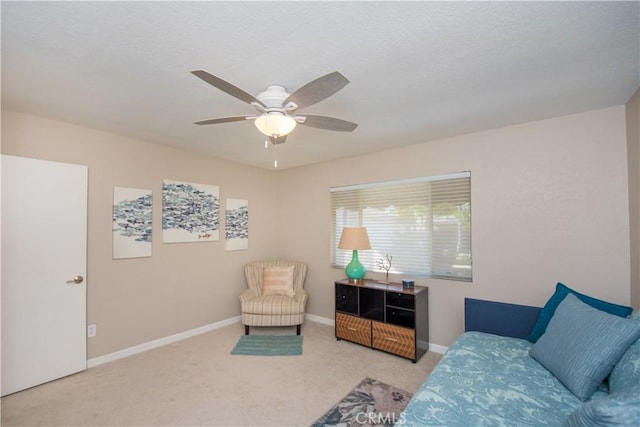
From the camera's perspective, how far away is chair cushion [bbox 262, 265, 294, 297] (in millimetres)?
4102

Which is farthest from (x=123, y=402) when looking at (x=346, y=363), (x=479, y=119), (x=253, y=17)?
(x=479, y=119)

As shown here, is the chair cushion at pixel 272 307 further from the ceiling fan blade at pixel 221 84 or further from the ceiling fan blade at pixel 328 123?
the ceiling fan blade at pixel 221 84

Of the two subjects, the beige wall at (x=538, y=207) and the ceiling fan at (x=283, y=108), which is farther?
the beige wall at (x=538, y=207)

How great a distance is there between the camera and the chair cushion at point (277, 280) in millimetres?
4102

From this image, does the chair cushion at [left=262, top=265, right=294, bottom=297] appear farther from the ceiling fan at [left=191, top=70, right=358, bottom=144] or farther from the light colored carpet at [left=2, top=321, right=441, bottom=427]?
the ceiling fan at [left=191, top=70, right=358, bottom=144]

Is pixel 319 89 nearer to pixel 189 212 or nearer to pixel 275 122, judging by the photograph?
pixel 275 122

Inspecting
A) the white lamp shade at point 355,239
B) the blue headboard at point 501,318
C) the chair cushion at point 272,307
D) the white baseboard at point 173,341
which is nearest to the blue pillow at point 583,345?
the blue headboard at point 501,318

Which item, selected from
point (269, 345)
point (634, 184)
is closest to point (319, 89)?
point (634, 184)

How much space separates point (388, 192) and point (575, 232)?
6.17 feet

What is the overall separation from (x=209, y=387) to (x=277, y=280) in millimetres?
1745

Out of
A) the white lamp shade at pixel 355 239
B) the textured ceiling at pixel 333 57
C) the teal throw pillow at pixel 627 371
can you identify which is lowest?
the teal throw pillow at pixel 627 371

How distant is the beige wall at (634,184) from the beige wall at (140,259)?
166 inches

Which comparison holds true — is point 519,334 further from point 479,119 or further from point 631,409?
point 479,119

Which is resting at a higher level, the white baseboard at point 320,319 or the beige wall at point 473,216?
the beige wall at point 473,216
